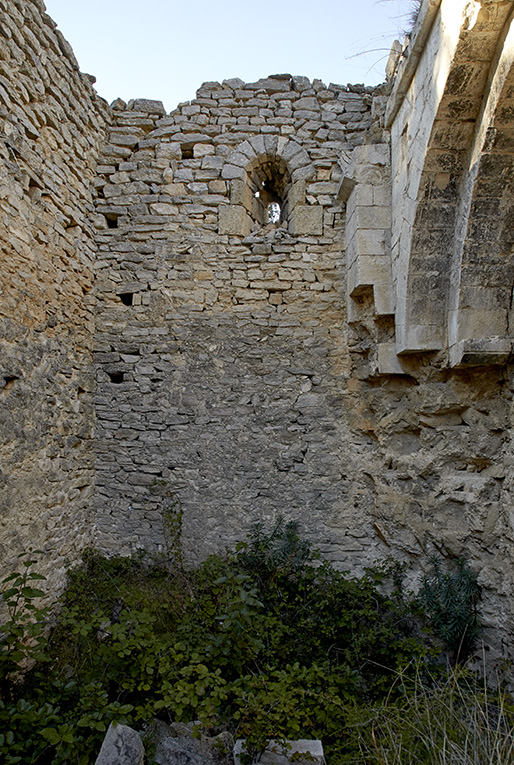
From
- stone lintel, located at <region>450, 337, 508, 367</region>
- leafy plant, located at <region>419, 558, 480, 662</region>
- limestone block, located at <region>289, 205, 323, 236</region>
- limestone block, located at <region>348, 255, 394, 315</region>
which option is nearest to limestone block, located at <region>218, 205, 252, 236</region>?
limestone block, located at <region>289, 205, 323, 236</region>

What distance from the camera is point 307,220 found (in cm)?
458

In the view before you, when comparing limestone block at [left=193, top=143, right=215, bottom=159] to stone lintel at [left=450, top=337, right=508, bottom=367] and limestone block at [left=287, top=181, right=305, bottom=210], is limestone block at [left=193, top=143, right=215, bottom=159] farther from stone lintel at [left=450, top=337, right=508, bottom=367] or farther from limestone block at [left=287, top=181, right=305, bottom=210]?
stone lintel at [left=450, top=337, right=508, bottom=367]

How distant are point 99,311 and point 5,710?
11.3 ft

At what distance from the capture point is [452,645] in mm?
3297

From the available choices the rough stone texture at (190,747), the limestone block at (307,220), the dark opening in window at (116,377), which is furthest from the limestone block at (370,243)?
the rough stone texture at (190,747)

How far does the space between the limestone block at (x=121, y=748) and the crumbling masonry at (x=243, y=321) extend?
65.2 inches

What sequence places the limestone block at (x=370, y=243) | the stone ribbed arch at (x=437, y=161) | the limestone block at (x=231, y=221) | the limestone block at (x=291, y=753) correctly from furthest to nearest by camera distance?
the limestone block at (x=231, y=221), the limestone block at (x=370, y=243), the stone ribbed arch at (x=437, y=161), the limestone block at (x=291, y=753)

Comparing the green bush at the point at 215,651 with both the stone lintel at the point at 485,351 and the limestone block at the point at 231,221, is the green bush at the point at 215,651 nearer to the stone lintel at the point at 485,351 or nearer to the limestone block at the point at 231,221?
the stone lintel at the point at 485,351

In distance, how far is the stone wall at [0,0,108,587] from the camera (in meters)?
3.34

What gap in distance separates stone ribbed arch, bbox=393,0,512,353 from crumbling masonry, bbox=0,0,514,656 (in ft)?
0.08

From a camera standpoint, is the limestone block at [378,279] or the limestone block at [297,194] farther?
the limestone block at [297,194]

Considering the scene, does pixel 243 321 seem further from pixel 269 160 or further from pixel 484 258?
pixel 484 258

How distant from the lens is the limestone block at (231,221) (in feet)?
14.9

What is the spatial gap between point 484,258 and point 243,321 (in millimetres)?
2284
